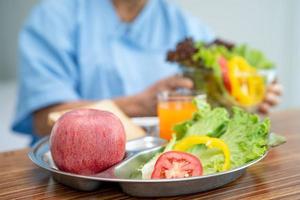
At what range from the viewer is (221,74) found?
1.16 meters

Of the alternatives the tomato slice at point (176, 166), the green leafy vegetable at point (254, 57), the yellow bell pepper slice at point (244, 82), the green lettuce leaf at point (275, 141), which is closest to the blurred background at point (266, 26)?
the green leafy vegetable at point (254, 57)

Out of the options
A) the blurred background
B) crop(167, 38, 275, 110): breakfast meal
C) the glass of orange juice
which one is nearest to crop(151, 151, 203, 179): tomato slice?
the glass of orange juice

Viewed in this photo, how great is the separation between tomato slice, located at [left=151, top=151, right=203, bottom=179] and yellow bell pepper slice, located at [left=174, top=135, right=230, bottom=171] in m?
0.05

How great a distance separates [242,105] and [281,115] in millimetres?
101

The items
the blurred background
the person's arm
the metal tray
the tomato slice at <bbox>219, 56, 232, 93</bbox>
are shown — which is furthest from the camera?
the blurred background

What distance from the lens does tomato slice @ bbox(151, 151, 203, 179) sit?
0.58 meters

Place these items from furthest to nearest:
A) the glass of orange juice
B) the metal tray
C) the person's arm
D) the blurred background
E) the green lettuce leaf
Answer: the blurred background → the person's arm → the glass of orange juice → the green lettuce leaf → the metal tray

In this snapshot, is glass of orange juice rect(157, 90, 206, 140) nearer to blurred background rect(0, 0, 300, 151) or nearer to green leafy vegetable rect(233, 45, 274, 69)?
green leafy vegetable rect(233, 45, 274, 69)

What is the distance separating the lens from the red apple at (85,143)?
602mm

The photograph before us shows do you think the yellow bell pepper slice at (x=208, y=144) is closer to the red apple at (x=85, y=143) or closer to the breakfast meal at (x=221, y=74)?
the red apple at (x=85, y=143)

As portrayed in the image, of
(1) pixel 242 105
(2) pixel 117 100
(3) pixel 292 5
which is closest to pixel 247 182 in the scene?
(1) pixel 242 105

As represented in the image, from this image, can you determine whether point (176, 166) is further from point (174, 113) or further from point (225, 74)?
point (225, 74)

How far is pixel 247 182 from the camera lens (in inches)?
24.9

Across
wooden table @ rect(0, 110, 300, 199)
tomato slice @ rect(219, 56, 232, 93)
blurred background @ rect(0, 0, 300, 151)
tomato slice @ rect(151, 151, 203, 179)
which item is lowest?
wooden table @ rect(0, 110, 300, 199)
